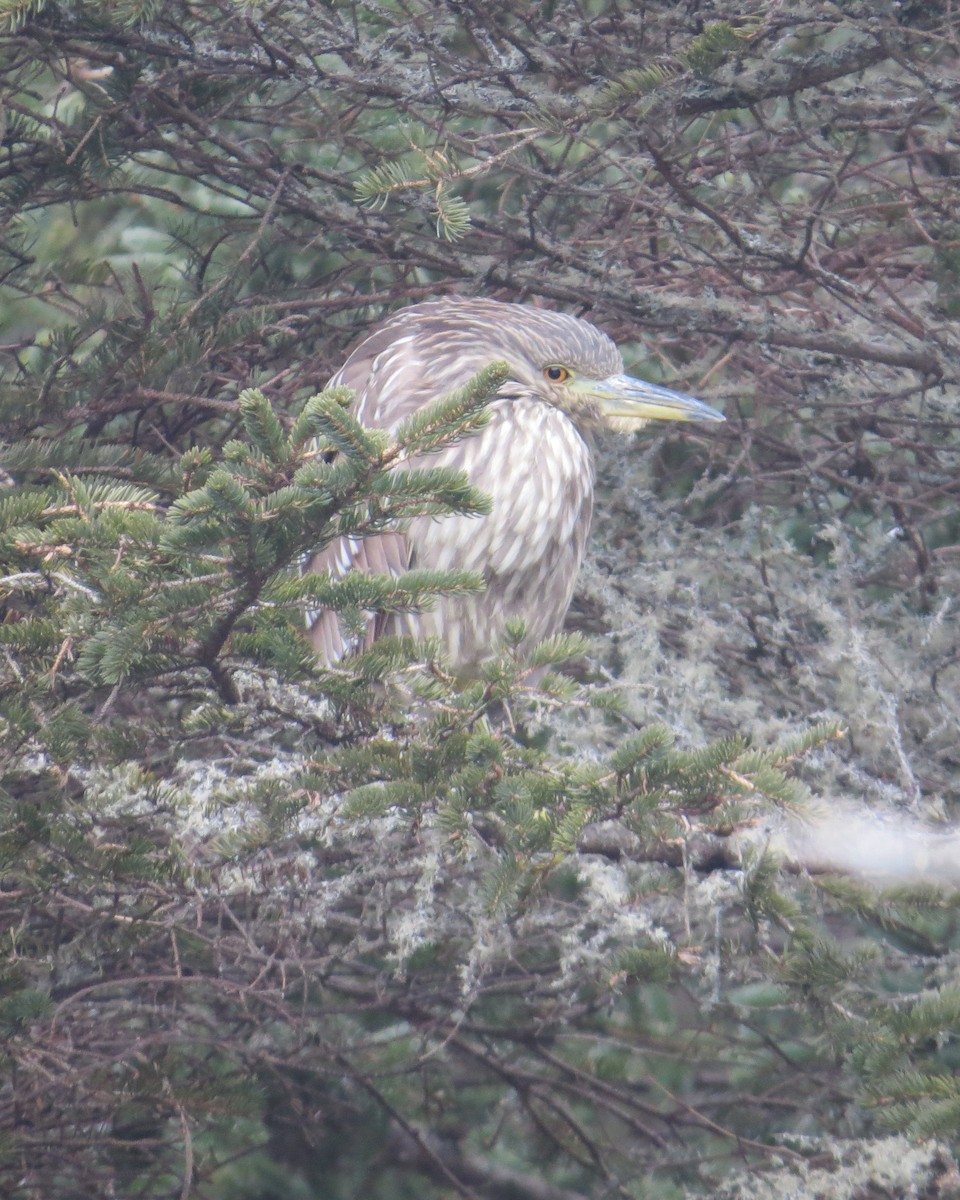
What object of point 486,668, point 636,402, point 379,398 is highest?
point 486,668

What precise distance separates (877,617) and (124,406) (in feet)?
6.60

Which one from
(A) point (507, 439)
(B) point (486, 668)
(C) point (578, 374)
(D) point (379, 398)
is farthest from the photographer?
(C) point (578, 374)

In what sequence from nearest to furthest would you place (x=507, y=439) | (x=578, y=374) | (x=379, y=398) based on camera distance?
1. (x=507, y=439)
2. (x=379, y=398)
3. (x=578, y=374)

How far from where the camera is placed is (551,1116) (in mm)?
3291

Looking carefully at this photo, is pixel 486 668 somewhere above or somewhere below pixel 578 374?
above

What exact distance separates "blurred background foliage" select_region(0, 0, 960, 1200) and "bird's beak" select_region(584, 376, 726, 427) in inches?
8.2

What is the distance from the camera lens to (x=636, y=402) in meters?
3.46

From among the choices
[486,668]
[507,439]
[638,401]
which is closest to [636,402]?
[638,401]

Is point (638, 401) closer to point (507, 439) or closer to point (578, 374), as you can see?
point (578, 374)

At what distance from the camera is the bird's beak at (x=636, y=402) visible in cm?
337

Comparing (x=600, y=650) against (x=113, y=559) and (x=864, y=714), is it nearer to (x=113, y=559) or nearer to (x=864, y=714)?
(x=864, y=714)

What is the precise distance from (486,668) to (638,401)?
1864 mm

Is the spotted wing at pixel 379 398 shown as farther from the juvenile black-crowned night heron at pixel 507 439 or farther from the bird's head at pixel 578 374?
the bird's head at pixel 578 374

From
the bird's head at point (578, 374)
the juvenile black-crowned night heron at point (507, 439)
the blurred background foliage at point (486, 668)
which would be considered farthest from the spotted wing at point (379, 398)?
the bird's head at point (578, 374)
